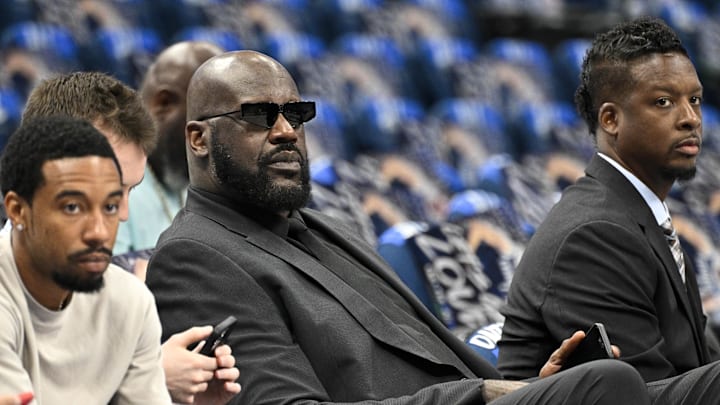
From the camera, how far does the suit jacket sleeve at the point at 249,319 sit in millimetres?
2633

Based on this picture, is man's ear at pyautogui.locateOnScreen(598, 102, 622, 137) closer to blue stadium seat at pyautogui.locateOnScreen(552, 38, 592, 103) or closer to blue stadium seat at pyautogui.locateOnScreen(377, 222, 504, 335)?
blue stadium seat at pyautogui.locateOnScreen(377, 222, 504, 335)

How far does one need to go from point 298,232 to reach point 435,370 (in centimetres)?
47

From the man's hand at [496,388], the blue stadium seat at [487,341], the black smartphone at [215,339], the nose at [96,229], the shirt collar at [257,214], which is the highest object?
the nose at [96,229]

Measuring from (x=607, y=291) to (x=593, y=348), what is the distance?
0.28 meters

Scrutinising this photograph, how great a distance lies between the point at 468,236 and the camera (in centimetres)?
429

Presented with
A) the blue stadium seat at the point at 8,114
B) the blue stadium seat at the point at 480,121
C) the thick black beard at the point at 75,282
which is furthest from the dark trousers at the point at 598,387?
the blue stadium seat at the point at 480,121

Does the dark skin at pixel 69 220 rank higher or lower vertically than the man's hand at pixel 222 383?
higher

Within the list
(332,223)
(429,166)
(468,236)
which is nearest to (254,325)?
(332,223)

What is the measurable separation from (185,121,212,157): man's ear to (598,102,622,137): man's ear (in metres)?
1.01

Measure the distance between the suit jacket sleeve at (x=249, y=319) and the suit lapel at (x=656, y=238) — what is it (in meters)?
0.71

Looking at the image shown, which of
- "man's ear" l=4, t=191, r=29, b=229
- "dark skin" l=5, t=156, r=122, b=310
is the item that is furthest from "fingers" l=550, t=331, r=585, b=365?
"man's ear" l=4, t=191, r=29, b=229

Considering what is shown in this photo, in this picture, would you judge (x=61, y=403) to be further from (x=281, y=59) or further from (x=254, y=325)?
(x=281, y=59)

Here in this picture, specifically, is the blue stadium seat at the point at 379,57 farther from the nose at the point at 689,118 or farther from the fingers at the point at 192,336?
the fingers at the point at 192,336

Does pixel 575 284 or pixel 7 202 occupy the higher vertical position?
pixel 7 202
